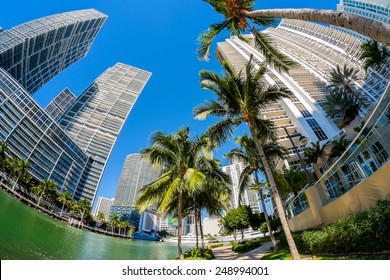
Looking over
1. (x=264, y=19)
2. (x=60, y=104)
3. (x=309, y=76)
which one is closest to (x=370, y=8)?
(x=309, y=76)

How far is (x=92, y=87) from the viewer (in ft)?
544

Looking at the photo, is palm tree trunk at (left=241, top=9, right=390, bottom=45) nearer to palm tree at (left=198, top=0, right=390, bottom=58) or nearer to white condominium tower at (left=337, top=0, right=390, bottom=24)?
palm tree at (left=198, top=0, right=390, bottom=58)

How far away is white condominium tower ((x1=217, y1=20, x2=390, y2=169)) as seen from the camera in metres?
51.8

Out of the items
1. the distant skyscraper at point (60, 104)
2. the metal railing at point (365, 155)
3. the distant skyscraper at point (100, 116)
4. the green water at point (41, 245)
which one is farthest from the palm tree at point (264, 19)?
the distant skyscraper at point (60, 104)

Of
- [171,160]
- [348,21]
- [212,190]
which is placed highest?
[171,160]

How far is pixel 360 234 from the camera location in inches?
256

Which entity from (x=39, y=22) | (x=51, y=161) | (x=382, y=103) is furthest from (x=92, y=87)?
(x=382, y=103)

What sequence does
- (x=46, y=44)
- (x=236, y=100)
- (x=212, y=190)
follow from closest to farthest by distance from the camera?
1. (x=236, y=100)
2. (x=212, y=190)
3. (x=46, y=44)

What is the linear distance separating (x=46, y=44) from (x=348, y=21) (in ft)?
476

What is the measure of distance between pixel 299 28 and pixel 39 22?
455 feet

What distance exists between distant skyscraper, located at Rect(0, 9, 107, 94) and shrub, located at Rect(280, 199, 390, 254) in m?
124

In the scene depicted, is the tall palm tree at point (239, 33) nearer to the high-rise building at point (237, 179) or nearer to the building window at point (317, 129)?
the high-rise building at point (237, 179)

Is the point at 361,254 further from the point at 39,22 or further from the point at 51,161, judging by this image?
the point at 39,22

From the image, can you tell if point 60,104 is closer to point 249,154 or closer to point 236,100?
point 249,154
